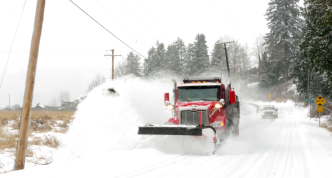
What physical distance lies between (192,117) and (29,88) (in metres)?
5.44

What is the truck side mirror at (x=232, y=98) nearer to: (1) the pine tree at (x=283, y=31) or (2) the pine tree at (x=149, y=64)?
(1) the pine tree at (x=283, y=31)

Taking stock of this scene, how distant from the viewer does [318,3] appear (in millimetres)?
13344

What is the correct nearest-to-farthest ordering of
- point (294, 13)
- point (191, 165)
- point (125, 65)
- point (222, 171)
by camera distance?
1. point (222, 171)
2. point (191, 165)
3. point (294, 13)
4. point (125, 65)

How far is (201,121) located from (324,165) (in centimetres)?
405

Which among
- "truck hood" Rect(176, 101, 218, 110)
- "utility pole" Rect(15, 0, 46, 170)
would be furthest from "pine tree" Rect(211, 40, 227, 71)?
"utility pole" Rect(15, 0, 46, 170)

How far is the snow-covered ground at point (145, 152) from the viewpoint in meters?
6.81

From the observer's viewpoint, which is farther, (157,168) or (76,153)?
(76,153)

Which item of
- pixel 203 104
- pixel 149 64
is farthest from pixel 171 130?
pixel 149 64

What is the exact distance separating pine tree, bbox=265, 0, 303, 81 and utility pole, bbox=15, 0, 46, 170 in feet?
183

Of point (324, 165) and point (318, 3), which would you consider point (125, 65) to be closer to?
point (318, 3)

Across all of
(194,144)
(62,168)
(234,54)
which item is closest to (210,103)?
(194,144)

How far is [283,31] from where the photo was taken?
5841cm

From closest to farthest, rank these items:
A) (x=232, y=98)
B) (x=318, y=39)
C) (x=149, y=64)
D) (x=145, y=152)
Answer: (x=145, y=152) → (x=232, y=98) → (x=318, y=39) → (x=149, y=64)

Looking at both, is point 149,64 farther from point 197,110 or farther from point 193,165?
point 193,165
